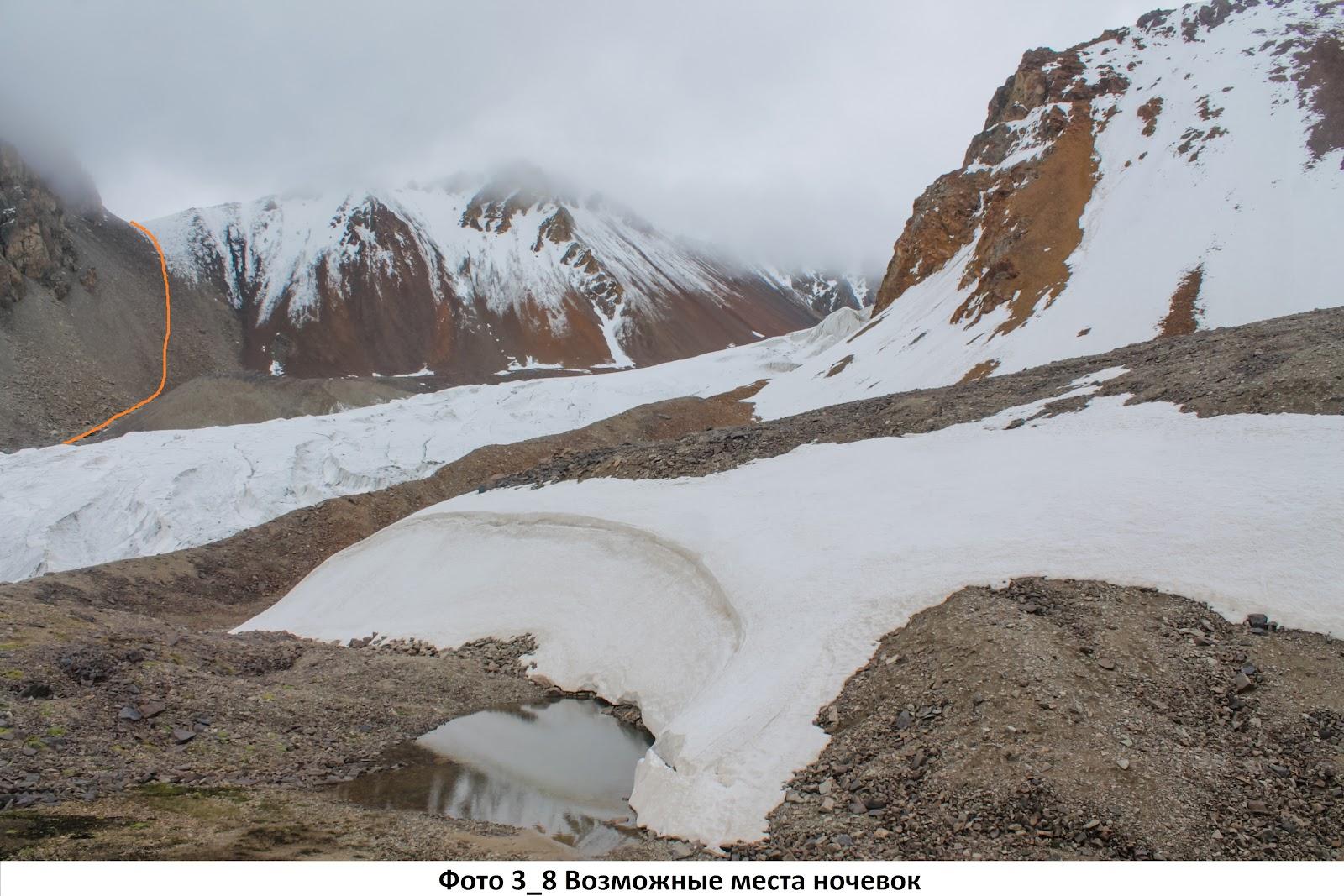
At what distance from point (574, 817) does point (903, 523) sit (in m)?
10.3

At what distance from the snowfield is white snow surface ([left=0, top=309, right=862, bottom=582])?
17128 mm

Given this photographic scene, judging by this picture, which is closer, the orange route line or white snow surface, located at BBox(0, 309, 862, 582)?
white snow surface, located at BBox(0, 309, 862, 582)

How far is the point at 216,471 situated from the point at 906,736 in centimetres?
4588

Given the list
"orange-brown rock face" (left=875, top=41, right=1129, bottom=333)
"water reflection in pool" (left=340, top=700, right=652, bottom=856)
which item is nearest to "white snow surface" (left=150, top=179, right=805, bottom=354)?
"orange-brown rock face" (left=875, top=41, right=1129, bottom=333)

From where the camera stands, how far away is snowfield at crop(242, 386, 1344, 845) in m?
12.7

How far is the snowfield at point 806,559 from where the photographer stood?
12.7 metres

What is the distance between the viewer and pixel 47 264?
10238 cm

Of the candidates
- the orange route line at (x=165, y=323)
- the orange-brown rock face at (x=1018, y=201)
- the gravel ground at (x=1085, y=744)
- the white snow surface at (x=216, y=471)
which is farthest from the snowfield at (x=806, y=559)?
the orange route line at (x=165, y=323)

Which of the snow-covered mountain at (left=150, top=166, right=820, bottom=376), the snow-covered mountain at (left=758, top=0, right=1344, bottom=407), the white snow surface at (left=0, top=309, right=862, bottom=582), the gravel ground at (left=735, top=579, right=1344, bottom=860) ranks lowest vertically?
the gravel ground at (left=735, top=579, right=1344, bottom=860)

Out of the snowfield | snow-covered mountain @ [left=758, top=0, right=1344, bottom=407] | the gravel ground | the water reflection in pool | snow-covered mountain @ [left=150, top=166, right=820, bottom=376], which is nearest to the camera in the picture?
the gravel ground

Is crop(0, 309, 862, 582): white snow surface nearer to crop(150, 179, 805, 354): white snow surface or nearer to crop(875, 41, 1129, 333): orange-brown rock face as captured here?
crop(875, 41, 1129, 333): orange-brown rock face

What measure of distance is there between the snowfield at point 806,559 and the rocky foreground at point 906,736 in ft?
2.93

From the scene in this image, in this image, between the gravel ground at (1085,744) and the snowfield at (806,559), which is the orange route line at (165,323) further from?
the gravel ground at (1085,744)

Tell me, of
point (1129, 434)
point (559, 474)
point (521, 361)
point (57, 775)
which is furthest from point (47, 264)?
point (1129, 434)
